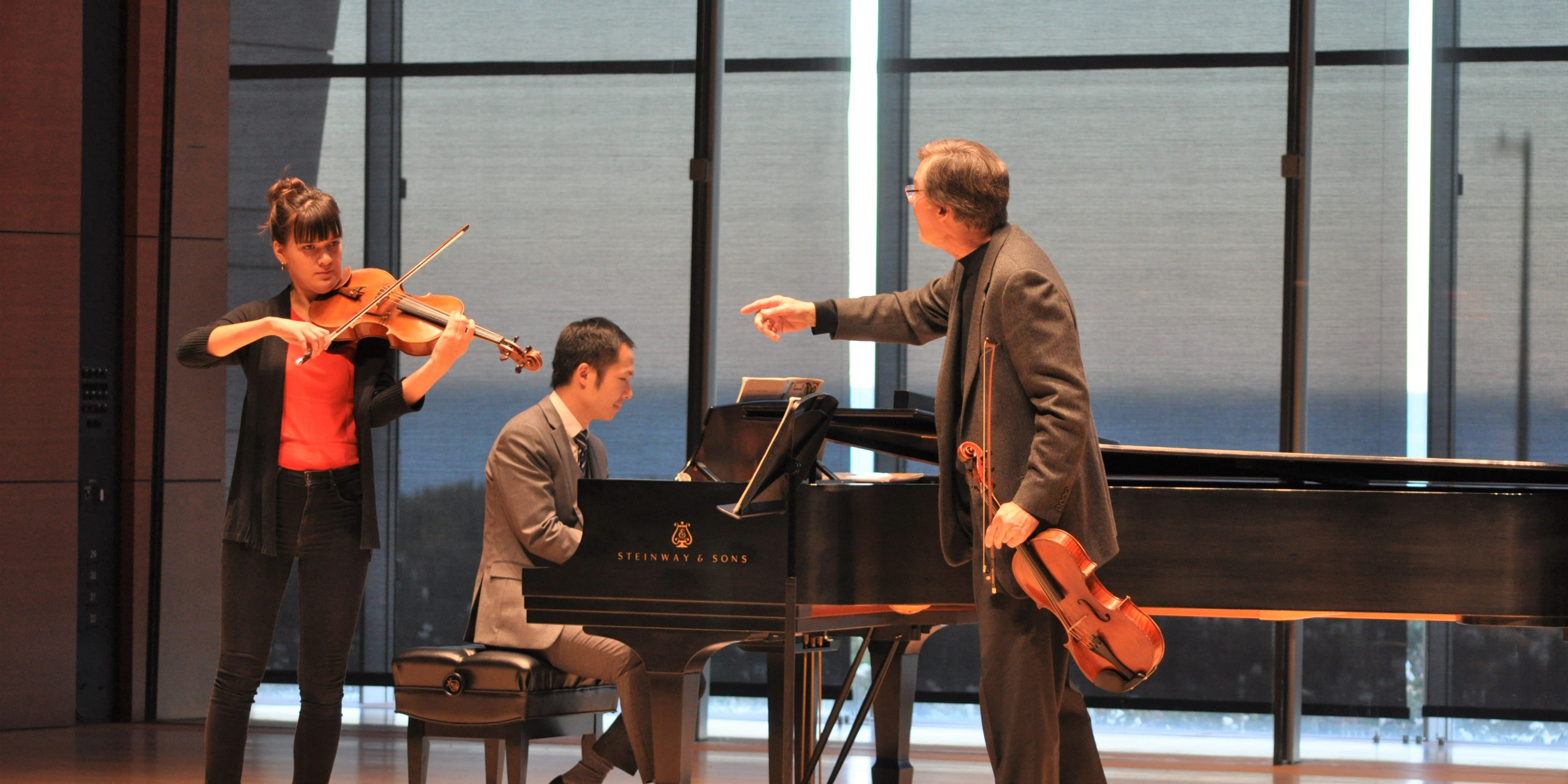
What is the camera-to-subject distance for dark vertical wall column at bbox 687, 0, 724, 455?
4848 mm

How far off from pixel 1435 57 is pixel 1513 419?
1148mm

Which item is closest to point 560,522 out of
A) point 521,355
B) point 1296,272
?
point 521,355

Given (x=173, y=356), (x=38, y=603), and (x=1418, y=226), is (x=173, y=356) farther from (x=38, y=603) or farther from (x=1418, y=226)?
(x=1418, y=226)

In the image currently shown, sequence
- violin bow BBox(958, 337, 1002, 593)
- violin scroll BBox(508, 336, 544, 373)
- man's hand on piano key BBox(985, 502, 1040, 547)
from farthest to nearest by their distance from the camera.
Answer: violin scroll BBox(508, 336, 544, 373) → violin bow BBox(958, 337, 1002, 593) → man's hand on piano key BBox(985, 502, 1040, 547)

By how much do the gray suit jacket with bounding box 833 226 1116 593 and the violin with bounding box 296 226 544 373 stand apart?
972 mm

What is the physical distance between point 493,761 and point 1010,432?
5.11 ft

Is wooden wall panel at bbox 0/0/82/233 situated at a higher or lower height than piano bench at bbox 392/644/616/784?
higher

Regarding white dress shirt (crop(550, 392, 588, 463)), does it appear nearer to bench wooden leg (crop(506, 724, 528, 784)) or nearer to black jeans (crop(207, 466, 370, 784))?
black jeans (crop(207, 466, 370, 784))

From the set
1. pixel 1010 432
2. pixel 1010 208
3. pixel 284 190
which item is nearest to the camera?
pixel 1010 432

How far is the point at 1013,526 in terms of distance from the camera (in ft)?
7.34

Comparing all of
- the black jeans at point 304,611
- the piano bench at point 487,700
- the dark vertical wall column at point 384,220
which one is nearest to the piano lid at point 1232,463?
the piano bench at point 487,700

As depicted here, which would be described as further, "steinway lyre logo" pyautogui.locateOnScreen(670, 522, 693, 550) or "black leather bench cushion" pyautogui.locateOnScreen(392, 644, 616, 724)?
"black leather bench cushion" pyautogui.locateOnScreen(392, 644, 616, 724)

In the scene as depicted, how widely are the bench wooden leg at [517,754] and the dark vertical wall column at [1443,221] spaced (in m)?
2.97

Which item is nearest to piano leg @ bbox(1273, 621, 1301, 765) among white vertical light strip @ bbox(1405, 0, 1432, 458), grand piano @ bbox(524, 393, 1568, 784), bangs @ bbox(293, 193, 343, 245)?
white vertical light strip @ bbox(1405, 0, 1432, 458)
